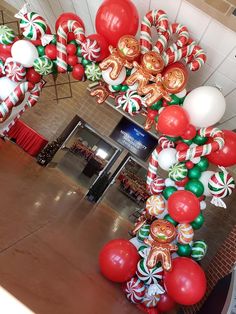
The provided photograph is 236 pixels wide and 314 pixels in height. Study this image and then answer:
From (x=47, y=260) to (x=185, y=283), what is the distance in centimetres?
121

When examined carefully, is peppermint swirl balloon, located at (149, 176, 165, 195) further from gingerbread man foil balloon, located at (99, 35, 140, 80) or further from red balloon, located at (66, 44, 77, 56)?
red balloon, located at (66, 44, 77, 56)

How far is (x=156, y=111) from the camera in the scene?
10.5 feet

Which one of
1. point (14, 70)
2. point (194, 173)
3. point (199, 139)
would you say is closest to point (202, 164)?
point (194, 173)

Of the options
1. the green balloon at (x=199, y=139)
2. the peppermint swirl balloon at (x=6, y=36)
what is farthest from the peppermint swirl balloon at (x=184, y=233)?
the peppermint swirl balloon at (x=6, y=36)

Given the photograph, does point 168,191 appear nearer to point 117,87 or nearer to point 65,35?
point 117,87

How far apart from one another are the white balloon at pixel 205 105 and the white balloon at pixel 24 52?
5.41 feet

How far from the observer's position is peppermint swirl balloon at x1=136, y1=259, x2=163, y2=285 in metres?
2.99

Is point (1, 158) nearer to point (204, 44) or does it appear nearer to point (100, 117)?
point (100, 117)

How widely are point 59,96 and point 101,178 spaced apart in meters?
2.46

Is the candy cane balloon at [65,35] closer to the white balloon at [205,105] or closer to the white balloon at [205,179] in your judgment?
the white balloon at [205,105]

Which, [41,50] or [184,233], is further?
[41,50]

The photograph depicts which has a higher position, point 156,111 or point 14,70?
point 156,111

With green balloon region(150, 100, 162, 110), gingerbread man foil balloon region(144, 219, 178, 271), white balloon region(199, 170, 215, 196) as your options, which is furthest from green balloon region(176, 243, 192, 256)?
green balloon region(150, 100, 162, 110)

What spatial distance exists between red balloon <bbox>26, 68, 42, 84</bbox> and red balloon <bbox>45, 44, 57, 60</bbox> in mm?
269
